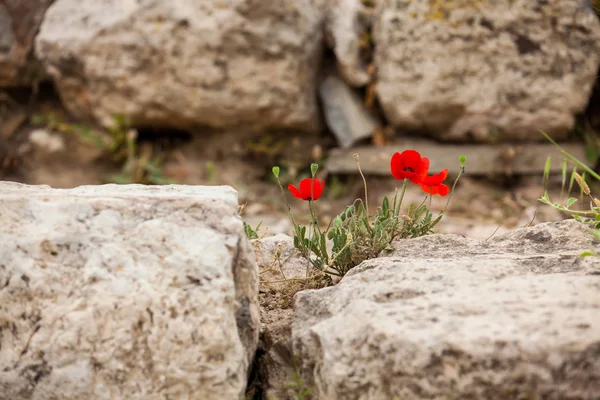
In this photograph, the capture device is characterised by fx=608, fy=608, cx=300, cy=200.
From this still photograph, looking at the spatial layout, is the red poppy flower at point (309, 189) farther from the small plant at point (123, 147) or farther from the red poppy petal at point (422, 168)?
the small plant at point (123, 147)

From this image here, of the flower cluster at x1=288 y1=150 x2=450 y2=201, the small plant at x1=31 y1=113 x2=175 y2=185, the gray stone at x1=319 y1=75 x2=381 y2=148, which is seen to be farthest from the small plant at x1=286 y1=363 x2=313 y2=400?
the small plant at x1=31 y1=113 x2=175 y2=185

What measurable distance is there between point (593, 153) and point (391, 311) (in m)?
3.25

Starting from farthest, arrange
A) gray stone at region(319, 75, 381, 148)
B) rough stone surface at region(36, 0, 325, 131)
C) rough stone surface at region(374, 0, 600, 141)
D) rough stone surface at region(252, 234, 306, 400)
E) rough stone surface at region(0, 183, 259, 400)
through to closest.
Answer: gray stone at region(319, 75, 381, 148) < rough stone surface at region(36, 0, 325, 131) < rough stone surface at region(374, 0, 600, 141) < rough stone surface at region(252, 234, 306, 400) < rough stone surface at region(0, 183, 259, 400)

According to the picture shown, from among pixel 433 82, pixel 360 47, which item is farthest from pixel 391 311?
pixel 360 47

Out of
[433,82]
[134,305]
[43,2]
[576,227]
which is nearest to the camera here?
[134,305]

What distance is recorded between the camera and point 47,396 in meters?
1.25

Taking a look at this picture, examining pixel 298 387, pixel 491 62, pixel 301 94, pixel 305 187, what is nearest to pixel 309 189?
pixel 305 187

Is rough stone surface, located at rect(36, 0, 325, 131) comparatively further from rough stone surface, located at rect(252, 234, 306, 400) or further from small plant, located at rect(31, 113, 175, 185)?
rough stone surface, located at rect(252, 234, 306, 400)

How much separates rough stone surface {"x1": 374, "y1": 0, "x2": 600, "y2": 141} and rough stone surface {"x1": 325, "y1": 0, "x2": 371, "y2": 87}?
145 mm

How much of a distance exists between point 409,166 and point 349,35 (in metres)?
Answer: 2.62

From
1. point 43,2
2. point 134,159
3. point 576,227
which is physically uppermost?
point 576,227

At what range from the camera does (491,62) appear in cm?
380

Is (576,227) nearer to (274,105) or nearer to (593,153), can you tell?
(593,153)

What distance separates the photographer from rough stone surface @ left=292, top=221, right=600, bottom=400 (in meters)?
1.07
